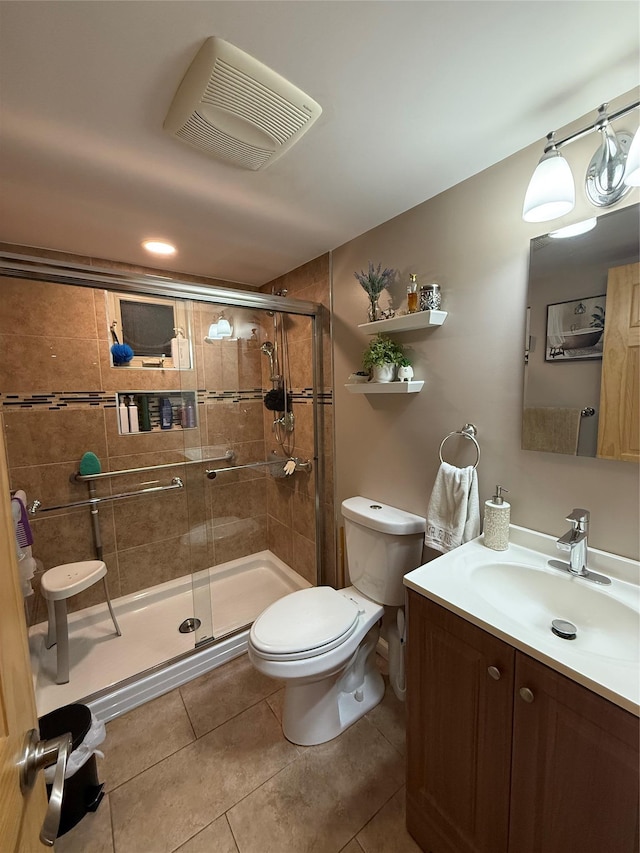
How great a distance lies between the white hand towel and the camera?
1346mm

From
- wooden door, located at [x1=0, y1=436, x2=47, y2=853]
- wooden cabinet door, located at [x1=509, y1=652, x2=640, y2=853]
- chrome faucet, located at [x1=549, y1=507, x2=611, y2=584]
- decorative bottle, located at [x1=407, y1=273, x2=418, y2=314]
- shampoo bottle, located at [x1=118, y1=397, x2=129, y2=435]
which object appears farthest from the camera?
shampoo bottle, located at [x1=118, y1=397, x2=129, y2=435]

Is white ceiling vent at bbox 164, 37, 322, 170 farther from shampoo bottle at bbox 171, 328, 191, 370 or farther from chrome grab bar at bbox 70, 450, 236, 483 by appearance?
chrome grab bar at bbox 70, 450, 236, 483

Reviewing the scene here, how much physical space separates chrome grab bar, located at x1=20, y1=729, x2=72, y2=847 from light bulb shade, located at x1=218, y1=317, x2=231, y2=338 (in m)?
2.03

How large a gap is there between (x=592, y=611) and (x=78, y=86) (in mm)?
1970

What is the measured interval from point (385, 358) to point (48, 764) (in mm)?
1530

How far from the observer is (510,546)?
49.6 inches

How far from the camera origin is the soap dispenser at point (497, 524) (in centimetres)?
122

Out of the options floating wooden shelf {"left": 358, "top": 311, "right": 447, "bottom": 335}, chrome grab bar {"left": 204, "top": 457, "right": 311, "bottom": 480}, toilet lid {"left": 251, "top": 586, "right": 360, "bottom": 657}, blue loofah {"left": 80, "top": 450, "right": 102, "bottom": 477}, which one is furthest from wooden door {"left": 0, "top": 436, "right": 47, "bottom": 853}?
chrome grab bar {"left": 204, "top": 457, "right": 311, "bottom": 480}

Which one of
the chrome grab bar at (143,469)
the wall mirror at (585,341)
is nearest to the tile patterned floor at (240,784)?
the chrome grab bar at (143,469)

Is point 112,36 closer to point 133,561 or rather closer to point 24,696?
point 24,696

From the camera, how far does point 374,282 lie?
1.60 m

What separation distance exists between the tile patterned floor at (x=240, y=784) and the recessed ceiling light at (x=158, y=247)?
2.31 m

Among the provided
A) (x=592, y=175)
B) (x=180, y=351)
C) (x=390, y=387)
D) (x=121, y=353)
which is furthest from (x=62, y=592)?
(x=592, y=175)

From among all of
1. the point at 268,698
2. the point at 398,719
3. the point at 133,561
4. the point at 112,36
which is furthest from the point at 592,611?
the point at 133,561
